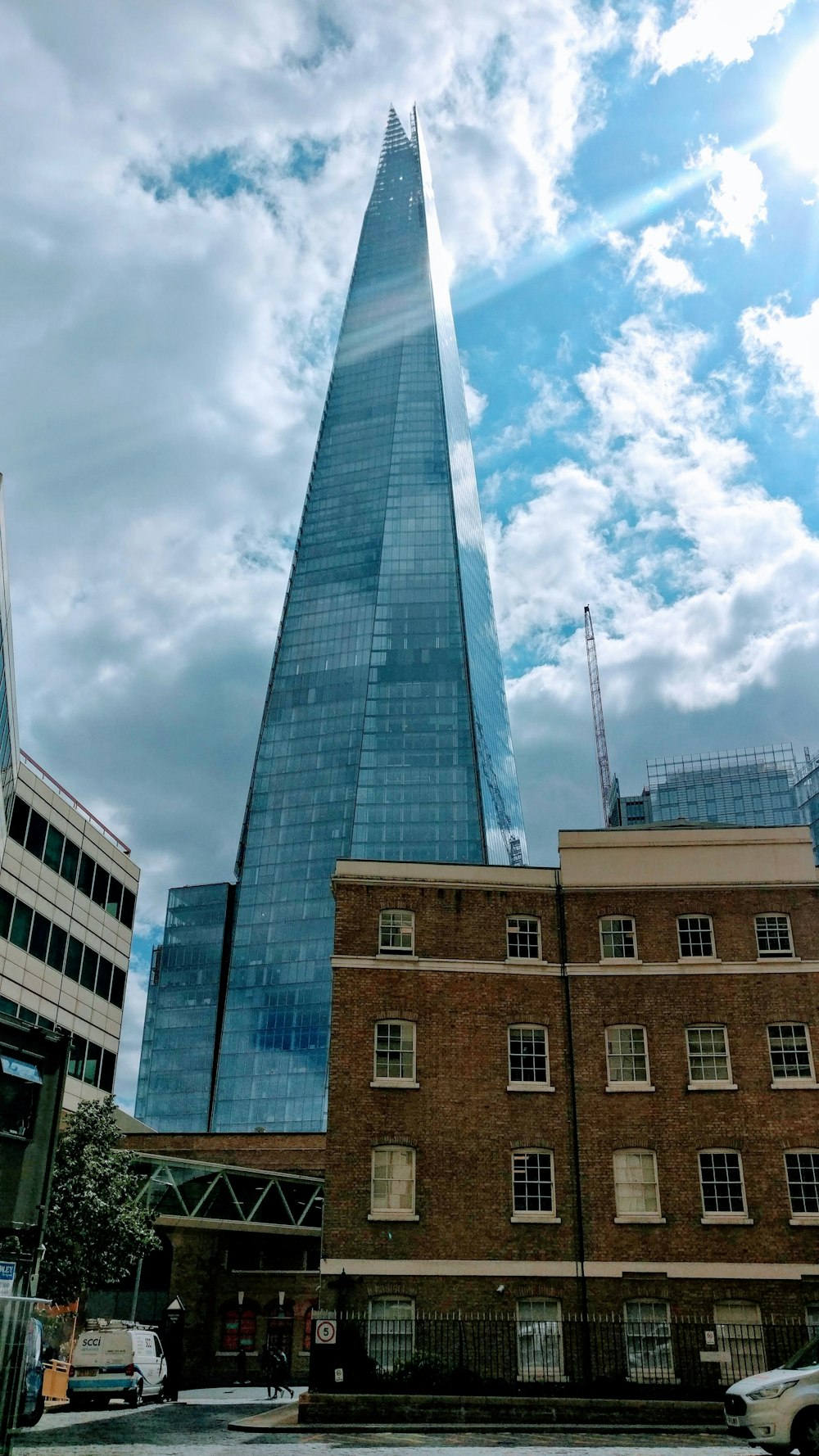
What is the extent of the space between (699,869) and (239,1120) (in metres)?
131

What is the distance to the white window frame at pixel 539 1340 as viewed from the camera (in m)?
32.1

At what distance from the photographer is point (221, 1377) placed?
48781 mm

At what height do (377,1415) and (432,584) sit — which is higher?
(432,584)

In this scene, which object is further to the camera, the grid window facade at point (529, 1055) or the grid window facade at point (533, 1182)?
the grid window facade at point (529, 1055)

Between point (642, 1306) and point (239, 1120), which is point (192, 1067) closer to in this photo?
point (239, 1120)

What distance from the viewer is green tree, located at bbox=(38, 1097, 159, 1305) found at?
3781cm

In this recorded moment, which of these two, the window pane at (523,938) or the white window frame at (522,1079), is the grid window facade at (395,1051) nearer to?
the white window frame at (522,1079)

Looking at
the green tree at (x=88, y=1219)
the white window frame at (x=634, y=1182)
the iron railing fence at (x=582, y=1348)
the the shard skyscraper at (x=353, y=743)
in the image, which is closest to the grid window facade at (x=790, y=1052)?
the white window frame at (x=634, y=1182)

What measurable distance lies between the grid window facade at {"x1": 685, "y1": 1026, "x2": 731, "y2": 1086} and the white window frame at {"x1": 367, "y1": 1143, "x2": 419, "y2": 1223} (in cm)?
889

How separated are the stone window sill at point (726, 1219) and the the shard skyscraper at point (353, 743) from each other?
114 meters

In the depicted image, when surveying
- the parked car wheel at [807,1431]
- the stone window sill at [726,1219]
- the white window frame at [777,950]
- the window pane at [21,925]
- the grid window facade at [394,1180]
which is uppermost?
the window pane at [21,925]

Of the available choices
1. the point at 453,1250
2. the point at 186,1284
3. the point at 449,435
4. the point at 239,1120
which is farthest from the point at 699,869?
the point at 449,435

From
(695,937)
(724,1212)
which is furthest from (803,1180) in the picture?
(695,937)

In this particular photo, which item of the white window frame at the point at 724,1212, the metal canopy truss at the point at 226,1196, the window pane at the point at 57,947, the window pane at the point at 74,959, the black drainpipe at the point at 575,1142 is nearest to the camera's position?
the black drainpipe at the point at 575,1142
